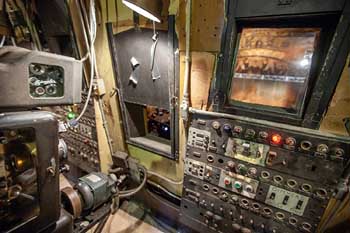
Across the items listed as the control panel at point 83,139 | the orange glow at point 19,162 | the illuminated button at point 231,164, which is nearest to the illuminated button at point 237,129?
the illuminated button at point 231,164

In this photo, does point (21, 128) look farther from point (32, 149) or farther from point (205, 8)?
point (205, 8)

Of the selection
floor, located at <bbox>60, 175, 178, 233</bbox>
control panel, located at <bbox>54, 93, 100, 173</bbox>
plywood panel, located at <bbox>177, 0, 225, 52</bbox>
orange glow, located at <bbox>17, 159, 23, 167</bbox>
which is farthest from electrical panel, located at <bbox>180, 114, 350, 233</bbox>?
control panel, located at <bbox>54, 93, 100, 173</bbox>

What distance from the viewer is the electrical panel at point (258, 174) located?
122 cm

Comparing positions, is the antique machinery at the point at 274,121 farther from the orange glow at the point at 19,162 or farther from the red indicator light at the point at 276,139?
the orange glow at the point at 19,162

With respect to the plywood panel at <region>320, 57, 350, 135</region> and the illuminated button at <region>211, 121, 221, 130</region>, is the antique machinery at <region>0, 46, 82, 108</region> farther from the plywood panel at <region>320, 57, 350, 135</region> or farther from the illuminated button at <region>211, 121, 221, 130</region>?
the plywood panel at <region>320, 57, 350, 135</region>

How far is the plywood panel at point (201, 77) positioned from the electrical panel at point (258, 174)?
0.13 m

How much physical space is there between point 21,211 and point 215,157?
4.22 ft

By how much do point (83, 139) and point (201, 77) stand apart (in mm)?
1958

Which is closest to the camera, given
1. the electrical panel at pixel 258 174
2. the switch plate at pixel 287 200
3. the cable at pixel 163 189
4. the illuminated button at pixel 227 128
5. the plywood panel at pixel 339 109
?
the plywood panel at pixel 339 109

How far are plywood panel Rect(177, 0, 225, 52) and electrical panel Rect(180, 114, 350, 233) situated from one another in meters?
0.57

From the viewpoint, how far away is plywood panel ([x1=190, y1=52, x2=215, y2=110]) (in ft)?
4.87

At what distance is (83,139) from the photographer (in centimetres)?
262

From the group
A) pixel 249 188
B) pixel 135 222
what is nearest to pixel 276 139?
pixel 249 188

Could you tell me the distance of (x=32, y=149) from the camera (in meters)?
0.86
